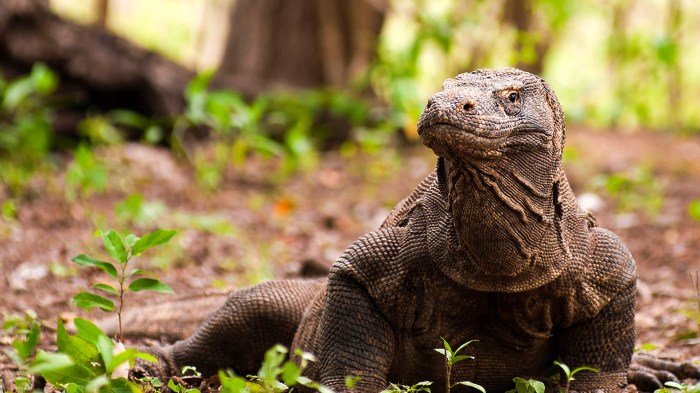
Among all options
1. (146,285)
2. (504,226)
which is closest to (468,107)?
(504,226)

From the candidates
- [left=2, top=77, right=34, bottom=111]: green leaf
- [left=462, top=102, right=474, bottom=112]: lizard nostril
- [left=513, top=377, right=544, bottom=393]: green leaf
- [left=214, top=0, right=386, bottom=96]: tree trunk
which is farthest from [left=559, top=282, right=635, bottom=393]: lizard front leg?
[left=214, top=0, right=386, bottom=96]: tree trunk

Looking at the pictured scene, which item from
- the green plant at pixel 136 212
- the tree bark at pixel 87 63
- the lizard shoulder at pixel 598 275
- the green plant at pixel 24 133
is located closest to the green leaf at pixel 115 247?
the lizard shoulder at pixel 598 275

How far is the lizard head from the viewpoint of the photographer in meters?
2.78

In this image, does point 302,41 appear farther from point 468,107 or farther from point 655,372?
point 468,107

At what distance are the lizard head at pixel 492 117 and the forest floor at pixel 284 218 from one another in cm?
170

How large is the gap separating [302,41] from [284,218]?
13.9 ft

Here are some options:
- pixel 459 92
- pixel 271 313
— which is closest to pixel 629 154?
pixel 271 313

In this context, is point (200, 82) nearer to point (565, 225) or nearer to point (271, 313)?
point (271, 313)

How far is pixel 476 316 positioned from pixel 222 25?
11.9 metres

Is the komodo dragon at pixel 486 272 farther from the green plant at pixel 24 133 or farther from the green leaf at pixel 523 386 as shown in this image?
the green plant at pixel 24 133

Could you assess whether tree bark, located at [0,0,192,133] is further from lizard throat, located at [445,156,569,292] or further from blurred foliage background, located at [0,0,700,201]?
lizard throat, located at [445,156,569,292]

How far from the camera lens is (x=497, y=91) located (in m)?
2.97

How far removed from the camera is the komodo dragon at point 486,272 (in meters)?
2.92

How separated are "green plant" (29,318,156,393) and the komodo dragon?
803mm
